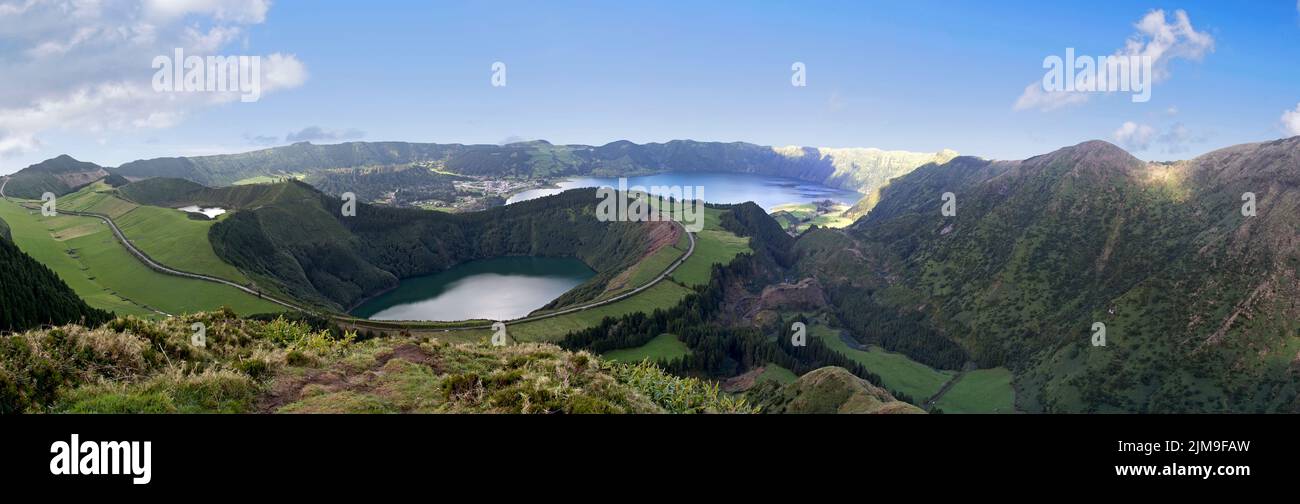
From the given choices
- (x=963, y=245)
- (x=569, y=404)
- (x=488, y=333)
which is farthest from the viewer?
(x=963, y=245)

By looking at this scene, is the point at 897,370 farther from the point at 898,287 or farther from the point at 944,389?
the point at 898,287

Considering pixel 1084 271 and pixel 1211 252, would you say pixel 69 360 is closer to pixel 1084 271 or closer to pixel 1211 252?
pixel 1211 252

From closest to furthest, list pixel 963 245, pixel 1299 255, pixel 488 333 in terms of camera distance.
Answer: pixel 488 333 < pixel 1299 255 < pixel 963 245

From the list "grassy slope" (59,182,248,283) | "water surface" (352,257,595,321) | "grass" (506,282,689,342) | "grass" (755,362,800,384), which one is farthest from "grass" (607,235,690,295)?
"grassy slope" (59,182,248,283)

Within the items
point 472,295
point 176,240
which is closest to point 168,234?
point 176,240

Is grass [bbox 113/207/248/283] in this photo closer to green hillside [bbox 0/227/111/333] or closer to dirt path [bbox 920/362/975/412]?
green hillside [bbox 0/227/111/333]

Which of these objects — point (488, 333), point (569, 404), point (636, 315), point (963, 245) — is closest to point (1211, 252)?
point (963, 245)
